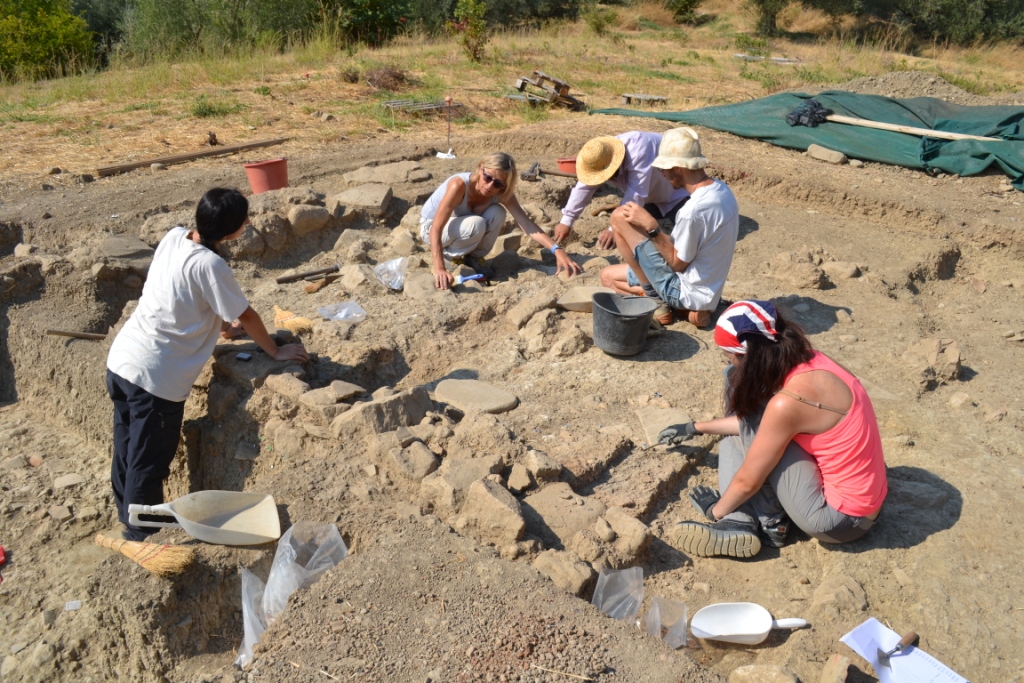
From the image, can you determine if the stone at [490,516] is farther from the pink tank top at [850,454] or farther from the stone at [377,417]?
the pink tank top at [850,454]

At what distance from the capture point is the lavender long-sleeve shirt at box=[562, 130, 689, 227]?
5082 mm

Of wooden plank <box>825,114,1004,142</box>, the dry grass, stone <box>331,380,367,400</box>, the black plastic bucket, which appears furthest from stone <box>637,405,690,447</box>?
wooden plank <box>825,114,1004,142</box>

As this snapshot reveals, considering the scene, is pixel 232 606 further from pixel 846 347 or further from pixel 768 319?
pixel 846 347

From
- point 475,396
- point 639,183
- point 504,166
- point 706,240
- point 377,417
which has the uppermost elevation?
point 504,166

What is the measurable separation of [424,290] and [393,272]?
0.38m

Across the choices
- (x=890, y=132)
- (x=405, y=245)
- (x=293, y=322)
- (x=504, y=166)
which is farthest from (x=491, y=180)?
(x=890, y=132)

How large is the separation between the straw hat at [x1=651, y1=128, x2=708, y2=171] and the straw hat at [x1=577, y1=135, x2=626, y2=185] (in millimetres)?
855

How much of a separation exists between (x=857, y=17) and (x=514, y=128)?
1904cm

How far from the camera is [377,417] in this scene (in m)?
3.60

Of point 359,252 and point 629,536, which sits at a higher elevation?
point 359,252

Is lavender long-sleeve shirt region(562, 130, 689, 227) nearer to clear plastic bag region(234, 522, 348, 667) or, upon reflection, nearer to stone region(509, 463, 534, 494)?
stone region(509, 463, 534, 494)

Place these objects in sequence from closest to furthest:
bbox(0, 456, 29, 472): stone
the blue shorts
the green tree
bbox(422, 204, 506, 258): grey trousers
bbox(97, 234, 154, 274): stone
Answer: bbox(0, 456, 29, 472): stone < the blue shorts < bbox(422, 204, 506, 258): grey trousers < bbox(97, 234, 154, 274): stone < the green tree

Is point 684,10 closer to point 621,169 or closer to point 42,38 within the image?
point 42,38

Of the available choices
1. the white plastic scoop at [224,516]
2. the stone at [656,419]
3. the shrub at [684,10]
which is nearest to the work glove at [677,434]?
the stone at [656,419]
